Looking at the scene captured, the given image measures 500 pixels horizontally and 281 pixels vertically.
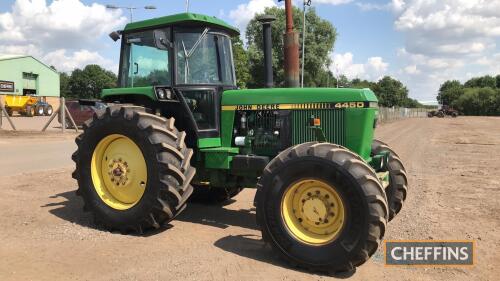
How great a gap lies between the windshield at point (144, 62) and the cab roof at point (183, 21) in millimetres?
98

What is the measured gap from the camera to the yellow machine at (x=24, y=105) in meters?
37.0

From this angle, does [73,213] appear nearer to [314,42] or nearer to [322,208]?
[322,208]

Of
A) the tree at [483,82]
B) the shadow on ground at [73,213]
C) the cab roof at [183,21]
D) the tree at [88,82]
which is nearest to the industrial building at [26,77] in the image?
the tree at [88,82]

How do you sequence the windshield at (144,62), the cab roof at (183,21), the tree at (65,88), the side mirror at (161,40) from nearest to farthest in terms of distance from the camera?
the side mirror at (161,40)
the cab roof at (183,21)
the windshield at (144,62)
the tree at (65,88)

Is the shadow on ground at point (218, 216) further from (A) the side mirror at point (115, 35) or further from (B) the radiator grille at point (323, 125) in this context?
(A) the side mirror at point (115, 35)

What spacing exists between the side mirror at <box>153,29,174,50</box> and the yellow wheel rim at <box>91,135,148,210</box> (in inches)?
49.6

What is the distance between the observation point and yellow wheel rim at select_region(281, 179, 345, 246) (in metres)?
4.63

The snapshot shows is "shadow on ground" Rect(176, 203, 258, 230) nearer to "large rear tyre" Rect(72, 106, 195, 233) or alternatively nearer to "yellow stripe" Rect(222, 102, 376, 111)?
"large rear tyre" Rect(72, 106, 195, 233)

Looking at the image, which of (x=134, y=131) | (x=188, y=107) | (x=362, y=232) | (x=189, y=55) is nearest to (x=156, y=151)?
(x=134, y=131)

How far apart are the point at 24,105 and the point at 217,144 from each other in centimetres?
3654

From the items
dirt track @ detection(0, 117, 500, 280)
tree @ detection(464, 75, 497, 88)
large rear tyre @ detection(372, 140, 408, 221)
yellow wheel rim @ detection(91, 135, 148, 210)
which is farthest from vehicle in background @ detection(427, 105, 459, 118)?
yellow wheel rim @ detection(91, 135, 148, 210)

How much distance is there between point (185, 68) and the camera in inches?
241

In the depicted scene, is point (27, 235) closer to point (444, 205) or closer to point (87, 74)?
point (444, 205)

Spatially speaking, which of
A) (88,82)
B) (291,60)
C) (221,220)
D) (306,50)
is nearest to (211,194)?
(221,220)
